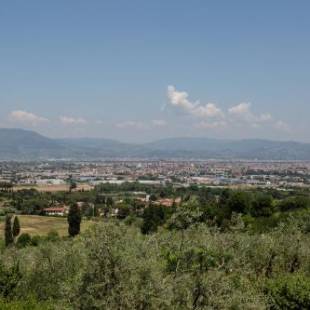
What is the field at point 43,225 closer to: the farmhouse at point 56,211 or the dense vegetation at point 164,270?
the farmhouse at point 56,211

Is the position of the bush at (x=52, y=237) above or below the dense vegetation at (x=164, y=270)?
Answer: below

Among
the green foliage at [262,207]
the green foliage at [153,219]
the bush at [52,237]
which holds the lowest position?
the bush at [52,237]

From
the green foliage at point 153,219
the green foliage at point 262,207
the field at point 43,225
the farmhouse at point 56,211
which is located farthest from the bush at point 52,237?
the farmhouse at point 56,211

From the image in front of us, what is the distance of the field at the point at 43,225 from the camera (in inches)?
2808

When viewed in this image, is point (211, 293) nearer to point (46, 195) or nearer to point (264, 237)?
point (264, 237)

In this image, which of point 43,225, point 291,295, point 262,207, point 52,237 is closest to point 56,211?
point 43,225

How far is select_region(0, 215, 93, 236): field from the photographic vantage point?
71.3 meters

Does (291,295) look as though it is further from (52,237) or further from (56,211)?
(56,211)

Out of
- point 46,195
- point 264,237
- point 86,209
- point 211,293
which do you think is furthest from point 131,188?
point 211,293

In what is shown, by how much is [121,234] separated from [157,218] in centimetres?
5215

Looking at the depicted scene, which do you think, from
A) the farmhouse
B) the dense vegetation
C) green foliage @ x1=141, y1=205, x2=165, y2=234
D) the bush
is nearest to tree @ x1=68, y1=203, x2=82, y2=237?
the bush

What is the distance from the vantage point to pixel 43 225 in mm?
77688

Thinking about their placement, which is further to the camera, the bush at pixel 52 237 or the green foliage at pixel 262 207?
the green foliage at pixel 262 207

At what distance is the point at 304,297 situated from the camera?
22.0m
